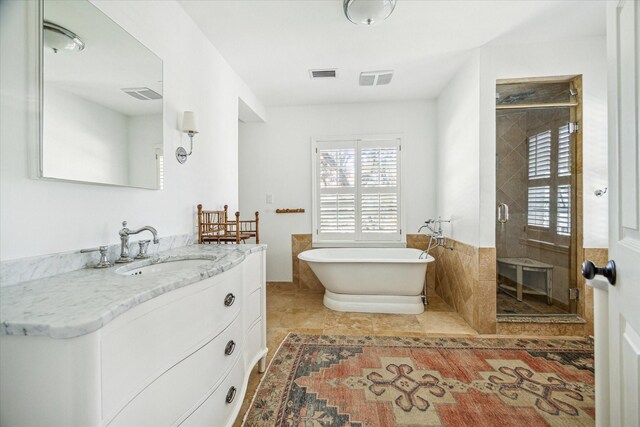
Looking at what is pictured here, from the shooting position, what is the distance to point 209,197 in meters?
2.36

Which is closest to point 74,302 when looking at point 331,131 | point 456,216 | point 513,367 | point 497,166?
point 513,367

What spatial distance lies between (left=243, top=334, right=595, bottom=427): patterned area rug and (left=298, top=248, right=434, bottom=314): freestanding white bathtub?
64 cm

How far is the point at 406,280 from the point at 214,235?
1.94m

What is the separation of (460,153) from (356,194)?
135 centimetres

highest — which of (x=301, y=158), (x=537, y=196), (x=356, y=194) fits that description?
(x=301, y=158)

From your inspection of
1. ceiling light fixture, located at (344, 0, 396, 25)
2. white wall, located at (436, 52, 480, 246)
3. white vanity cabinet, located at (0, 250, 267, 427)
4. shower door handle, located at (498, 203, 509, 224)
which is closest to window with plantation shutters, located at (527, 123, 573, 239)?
shower door handle, located at (498, 203, 509, 224)

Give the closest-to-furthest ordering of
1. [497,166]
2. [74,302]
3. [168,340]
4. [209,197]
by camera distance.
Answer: [74,302] → [168,340] → [209,197] → [497,166]

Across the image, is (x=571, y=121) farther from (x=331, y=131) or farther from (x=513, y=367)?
(x=331, y=131)

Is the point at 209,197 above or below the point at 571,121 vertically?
below

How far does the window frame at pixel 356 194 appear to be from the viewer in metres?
3.79

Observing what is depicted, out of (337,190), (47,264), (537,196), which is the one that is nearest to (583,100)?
(537,196)

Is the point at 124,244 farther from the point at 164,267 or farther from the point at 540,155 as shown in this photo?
the point at 540,155

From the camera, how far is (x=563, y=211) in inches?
99.1

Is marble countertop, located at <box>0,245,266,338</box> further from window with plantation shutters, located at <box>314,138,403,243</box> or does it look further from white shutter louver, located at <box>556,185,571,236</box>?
white shutter louver, located at <box>556,185,571,236</box>
